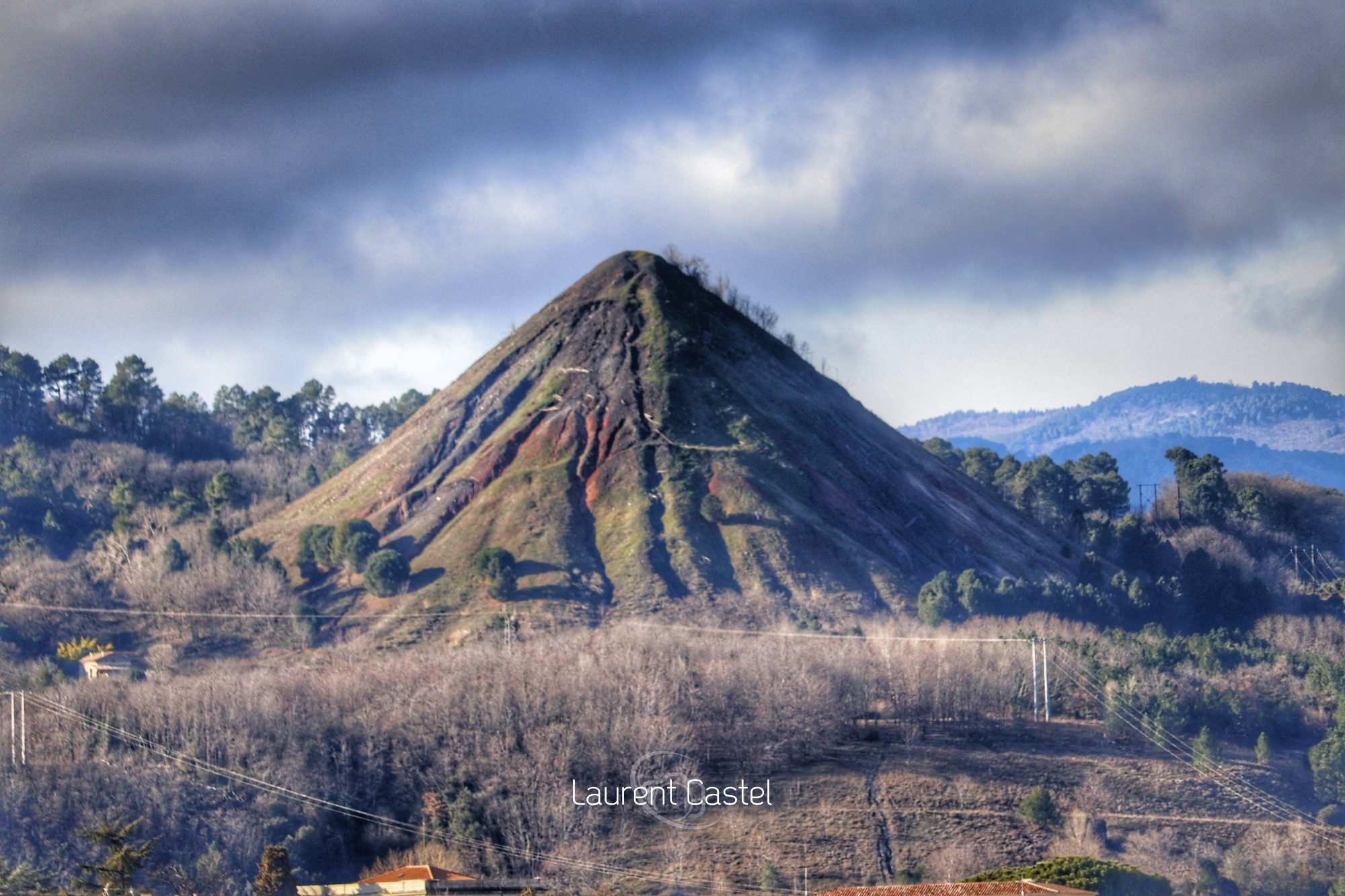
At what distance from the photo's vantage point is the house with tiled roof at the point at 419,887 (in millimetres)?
45438

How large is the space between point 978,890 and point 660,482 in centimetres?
4911

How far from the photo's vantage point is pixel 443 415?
10488 centimetres

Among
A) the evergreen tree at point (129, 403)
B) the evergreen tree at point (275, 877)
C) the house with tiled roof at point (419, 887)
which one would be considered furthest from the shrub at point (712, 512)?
the evergreen tree at point (129, 403)

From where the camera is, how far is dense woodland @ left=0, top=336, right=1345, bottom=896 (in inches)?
2242

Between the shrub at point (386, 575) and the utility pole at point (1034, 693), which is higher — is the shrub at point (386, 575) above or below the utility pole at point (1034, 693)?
above

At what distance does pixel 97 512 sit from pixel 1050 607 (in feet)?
222

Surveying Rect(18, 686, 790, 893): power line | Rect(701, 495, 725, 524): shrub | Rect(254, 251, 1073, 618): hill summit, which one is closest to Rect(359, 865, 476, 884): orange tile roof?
Rect(18, 686, 790, 893): power line

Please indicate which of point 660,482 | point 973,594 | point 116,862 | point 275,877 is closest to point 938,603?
point 973,594

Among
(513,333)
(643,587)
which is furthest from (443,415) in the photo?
(643,587)

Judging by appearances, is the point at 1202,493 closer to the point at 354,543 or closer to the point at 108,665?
the point at 354,543

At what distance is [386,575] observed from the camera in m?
84.6

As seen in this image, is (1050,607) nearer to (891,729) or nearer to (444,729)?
(891,729)

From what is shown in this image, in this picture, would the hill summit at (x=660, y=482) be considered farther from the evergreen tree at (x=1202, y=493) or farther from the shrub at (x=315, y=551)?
the evergreen tree at (x=1202, y=493)

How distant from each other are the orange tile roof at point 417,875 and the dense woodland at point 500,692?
559 cm
